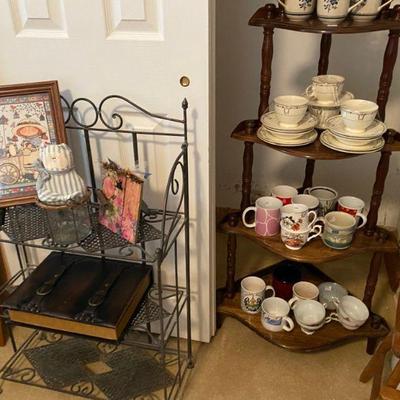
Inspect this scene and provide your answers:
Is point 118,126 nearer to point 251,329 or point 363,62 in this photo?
point 251,329

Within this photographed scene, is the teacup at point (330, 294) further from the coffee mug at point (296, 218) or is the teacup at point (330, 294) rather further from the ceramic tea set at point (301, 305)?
the coffee mug at point (296, 218)

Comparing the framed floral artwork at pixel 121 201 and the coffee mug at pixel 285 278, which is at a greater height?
the framed floral artwork at pixel 121 201

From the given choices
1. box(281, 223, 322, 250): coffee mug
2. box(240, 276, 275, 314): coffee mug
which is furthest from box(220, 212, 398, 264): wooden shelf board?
box(240, 276, 275, 314): coffee mug

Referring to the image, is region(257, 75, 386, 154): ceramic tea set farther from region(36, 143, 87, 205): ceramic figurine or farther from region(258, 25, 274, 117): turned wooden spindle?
region(36, 143, 87, 205): ceramic figurine

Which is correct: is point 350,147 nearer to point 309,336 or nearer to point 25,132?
point 309,336

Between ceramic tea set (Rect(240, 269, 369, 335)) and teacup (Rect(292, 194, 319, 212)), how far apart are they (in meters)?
0.31

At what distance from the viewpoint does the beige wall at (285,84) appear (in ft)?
6.06

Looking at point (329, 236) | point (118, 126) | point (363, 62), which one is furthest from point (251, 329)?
point (363, 62)

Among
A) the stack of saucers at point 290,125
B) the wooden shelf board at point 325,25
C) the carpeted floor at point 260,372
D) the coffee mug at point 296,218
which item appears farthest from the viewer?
the carpeted floor at point 260,372

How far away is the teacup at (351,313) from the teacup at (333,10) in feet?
Result: 2.90

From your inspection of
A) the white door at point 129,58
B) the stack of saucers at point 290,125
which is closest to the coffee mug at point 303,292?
the white door at point 129,58

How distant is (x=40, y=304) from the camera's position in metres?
1.32

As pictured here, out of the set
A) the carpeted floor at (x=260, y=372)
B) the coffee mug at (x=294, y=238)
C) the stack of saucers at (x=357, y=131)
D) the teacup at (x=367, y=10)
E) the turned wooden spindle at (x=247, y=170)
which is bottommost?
the carpeted floor at (x=260, y=372)

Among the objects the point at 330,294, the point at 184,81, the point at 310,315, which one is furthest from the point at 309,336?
the point at 184,81
